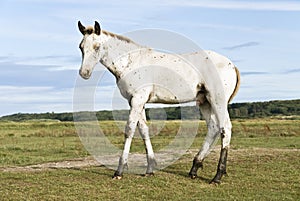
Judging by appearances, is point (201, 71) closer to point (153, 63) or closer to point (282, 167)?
point (153, 63)

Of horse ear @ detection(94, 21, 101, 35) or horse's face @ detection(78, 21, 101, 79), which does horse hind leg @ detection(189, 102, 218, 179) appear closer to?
horse's face @ detection(78, 21, 101, 79)

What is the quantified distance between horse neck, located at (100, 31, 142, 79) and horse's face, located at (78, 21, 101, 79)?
0.24 meters

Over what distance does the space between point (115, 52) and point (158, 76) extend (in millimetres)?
1110

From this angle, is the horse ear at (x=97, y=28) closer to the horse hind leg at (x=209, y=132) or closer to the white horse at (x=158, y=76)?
the white horse at (x=158, y=76)

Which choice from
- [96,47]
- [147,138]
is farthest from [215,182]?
[96,47]

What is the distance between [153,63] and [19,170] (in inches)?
181

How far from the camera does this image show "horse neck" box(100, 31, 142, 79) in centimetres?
1170

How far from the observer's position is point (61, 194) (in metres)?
10.2

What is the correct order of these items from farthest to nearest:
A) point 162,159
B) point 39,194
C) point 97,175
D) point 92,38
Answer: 1. point 162,159
2. point 97,175
3. point 92,38
4. point 39,194

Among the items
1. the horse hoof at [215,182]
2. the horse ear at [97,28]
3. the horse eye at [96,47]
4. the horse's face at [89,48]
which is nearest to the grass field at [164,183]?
the horse hoof at [215,182]

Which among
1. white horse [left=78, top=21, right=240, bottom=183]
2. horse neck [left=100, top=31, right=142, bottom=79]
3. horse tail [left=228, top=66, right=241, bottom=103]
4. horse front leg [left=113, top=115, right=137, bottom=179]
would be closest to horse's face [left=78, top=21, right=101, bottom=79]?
white horse [left=78, top=21, right=240, bottom=183]

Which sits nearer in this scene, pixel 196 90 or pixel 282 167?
pixel 196 90

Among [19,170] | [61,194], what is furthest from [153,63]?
[19,170]

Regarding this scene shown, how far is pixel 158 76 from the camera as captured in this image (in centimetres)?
1169
